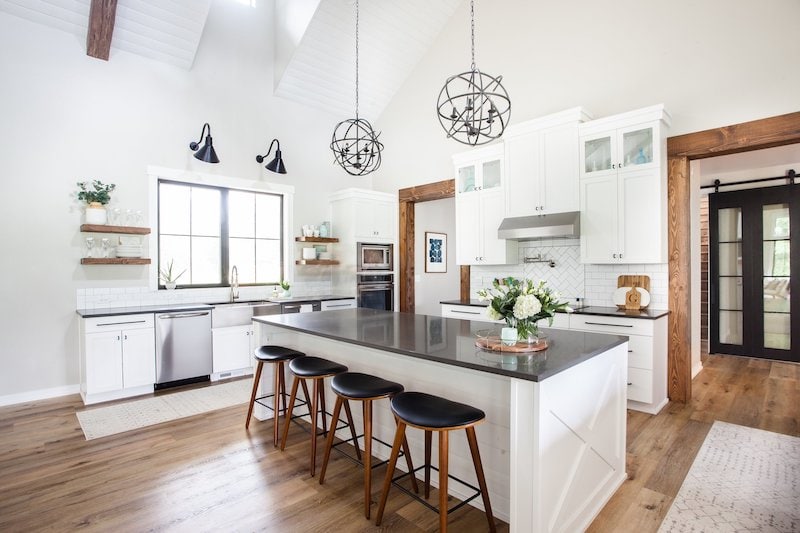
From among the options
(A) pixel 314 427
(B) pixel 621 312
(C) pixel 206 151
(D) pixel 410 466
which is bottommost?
(D) pixel 410 466

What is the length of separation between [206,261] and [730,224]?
715cm

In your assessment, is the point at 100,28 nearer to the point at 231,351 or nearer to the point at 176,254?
the point at 176,254

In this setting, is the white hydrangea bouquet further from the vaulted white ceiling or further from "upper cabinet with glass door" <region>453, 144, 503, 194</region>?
the vaulted white ceiling

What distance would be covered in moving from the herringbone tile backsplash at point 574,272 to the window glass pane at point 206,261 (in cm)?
355

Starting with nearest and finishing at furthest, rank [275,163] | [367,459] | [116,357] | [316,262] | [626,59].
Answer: [367,459], [116,357], [626,59], [275,163], [316,262]

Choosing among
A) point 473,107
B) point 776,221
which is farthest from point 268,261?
point 776,221

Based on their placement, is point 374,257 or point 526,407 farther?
point 374,257

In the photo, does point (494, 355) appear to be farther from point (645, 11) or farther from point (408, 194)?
point (408, 194)

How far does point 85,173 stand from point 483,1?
510 cm

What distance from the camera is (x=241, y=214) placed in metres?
5.56

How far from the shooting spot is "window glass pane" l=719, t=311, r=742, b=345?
5.78 m

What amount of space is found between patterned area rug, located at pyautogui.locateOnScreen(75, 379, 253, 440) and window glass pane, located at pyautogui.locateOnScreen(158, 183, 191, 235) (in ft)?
6.45

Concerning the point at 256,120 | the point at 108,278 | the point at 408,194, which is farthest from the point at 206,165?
the point at 408,194

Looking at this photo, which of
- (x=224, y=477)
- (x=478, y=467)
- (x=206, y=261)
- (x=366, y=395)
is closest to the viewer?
(x=478, y=467)
